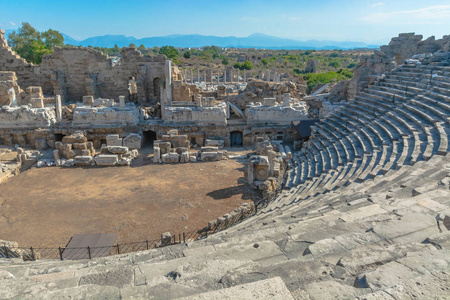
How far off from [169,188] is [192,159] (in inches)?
148

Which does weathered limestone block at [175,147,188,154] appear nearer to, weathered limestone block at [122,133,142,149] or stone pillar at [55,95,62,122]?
weathered limestone block at [122,133,142,149]

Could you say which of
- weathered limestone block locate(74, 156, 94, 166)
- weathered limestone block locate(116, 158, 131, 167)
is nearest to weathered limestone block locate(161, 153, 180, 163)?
weathered limestone block locate(116, 158, 131, 167)

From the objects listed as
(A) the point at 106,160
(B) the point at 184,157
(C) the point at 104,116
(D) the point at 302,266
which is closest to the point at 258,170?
(B) the point at 184,157

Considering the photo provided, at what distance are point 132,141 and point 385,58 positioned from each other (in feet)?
64.0

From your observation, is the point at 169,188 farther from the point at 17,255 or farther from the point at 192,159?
the point at 17,255

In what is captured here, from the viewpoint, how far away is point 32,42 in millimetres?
40281

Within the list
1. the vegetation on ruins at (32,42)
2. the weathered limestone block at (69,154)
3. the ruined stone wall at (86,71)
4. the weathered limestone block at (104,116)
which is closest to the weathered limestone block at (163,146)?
the weathered limestone block at (104,116)

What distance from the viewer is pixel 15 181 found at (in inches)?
684

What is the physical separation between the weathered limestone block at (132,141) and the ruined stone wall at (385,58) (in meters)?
14.4

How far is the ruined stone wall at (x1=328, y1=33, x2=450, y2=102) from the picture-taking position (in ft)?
76.1

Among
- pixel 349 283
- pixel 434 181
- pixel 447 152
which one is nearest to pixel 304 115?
pixel 447 152

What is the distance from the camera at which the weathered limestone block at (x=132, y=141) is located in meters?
22.1

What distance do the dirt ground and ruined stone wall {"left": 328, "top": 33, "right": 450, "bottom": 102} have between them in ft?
33.8

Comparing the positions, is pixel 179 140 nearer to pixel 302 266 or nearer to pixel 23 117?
pixel 23 117
